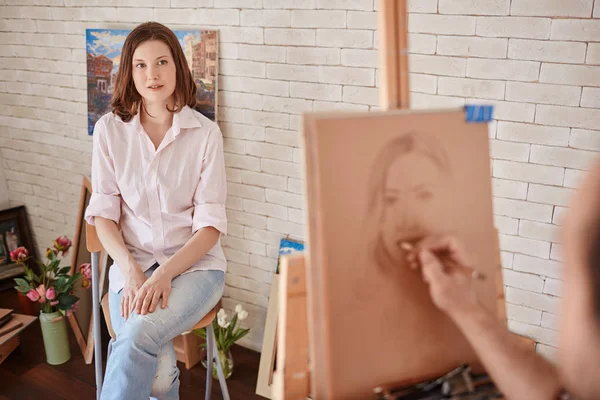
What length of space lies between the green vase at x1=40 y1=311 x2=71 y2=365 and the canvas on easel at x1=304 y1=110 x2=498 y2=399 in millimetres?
1810

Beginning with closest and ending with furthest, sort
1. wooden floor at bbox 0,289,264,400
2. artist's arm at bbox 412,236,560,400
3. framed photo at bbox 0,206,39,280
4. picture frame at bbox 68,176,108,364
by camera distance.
Result: artist's arm at bbox 412,236,560,400
wooden floor at bbox 0,289,264,400
picture frame at bbox 68,176,108,364
framed photo at bbox 0,206,39,280

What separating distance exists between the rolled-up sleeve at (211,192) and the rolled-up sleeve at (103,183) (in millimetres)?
278

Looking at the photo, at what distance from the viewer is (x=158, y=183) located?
177 centimetres

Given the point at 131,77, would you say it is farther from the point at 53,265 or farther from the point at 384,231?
the point at 384,231

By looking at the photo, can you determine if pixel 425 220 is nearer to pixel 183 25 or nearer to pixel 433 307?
pixel 433 307

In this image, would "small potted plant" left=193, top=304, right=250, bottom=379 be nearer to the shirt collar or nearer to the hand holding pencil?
the shirt collar

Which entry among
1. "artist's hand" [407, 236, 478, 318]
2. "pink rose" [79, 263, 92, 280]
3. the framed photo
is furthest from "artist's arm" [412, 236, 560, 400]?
the framed photo

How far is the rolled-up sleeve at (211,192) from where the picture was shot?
178 cm

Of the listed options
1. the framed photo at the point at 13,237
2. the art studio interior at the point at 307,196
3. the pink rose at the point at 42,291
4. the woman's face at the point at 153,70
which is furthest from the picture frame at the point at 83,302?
the woman's face at the point at 153,70

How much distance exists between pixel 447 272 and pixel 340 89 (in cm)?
118

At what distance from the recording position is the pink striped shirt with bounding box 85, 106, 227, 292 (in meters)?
1.78

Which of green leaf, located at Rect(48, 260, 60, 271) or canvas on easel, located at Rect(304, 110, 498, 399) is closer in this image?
canvas on easel, located at Rect(304, 110, 498, 399)

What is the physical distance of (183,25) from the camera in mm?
2244

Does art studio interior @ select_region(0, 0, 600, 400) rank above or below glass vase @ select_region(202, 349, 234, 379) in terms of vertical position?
above
